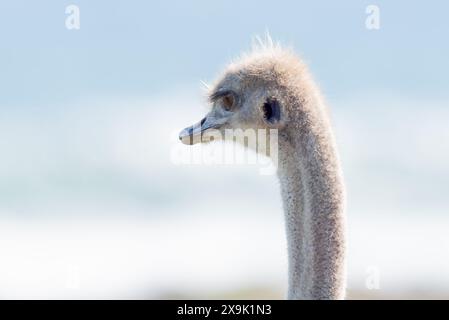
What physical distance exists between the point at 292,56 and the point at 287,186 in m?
0.92

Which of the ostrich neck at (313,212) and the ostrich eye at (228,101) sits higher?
the ostrich eye at (228,101)

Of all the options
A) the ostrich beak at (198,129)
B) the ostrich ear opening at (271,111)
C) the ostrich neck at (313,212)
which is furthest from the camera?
the ostrich beak at (198,129)

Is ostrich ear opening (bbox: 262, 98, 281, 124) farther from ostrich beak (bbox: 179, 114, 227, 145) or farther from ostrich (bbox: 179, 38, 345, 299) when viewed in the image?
ostrich beak (bbox: 179, 114, 227, 145)

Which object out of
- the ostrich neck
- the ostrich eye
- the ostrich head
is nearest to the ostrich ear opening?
the ostrich head

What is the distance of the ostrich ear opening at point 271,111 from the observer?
23.6 feet

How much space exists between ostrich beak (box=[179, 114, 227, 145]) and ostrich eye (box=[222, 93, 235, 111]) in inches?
3.1

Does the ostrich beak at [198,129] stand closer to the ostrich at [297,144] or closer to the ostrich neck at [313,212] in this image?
the ostrich at [297,144]

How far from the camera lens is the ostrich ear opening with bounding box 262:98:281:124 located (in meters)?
7.21

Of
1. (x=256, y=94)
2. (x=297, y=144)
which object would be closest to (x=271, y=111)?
(x=256, y=94)

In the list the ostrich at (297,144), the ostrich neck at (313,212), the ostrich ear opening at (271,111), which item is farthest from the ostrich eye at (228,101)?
the ostrich neck at (313,212)

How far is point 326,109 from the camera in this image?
721 cm
